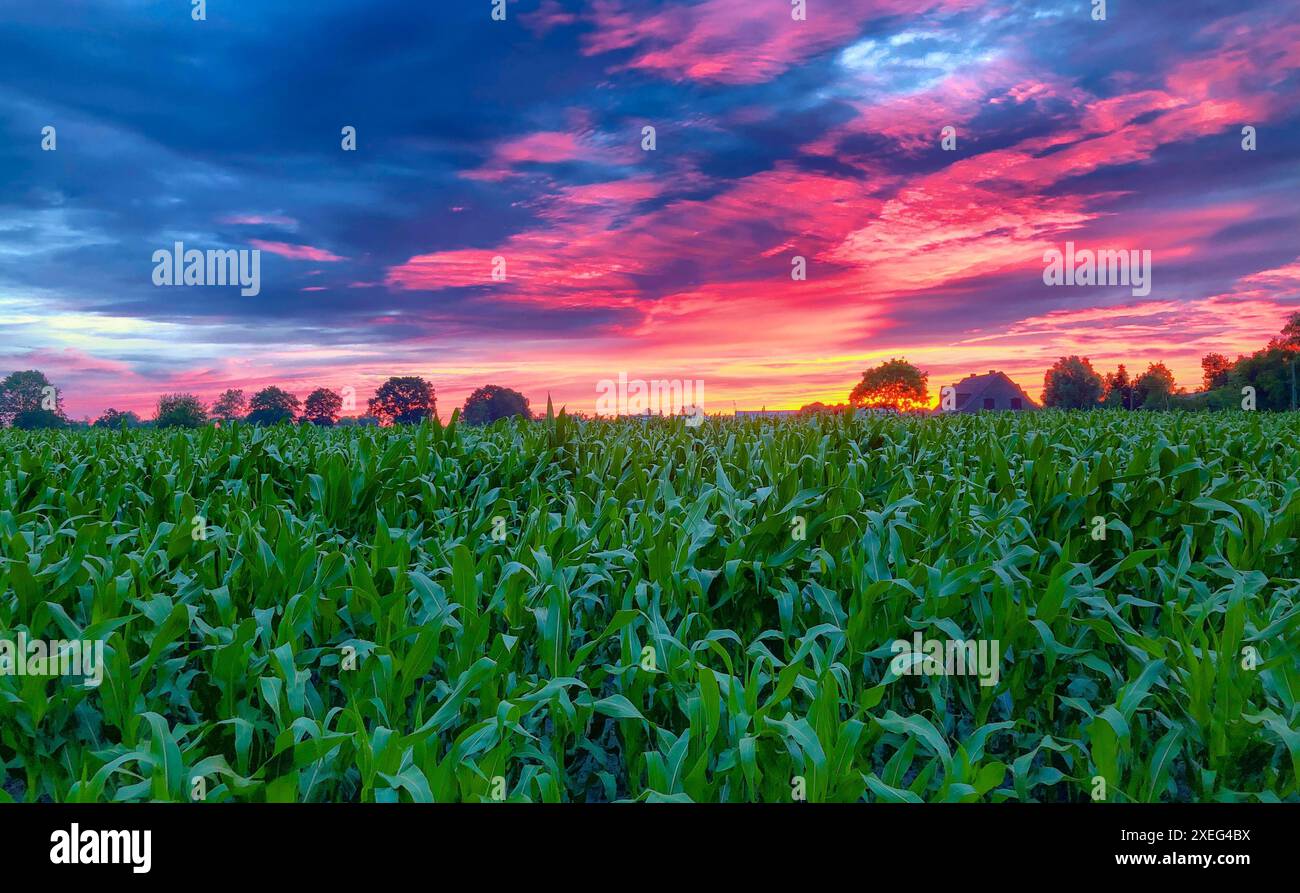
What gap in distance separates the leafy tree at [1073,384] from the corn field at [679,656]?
96496 mm

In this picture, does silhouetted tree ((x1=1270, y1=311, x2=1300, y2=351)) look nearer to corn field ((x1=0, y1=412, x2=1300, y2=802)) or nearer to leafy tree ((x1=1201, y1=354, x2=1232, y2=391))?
leafy tree ((x1=1201, y1=354, x2=1232, y2=391))

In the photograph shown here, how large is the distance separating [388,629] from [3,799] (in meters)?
1.33

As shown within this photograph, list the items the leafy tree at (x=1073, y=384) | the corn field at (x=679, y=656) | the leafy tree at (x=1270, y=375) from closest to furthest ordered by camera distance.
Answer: the corn field at (x=679, y=656) → the leafy tree at (x=1270, y=375) → the leafy tree at (x=1073, y=384)

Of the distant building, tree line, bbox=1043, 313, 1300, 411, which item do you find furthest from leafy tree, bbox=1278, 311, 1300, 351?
the distant building

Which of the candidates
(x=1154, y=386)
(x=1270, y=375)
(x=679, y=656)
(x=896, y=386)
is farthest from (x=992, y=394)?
(x=679, y=656)

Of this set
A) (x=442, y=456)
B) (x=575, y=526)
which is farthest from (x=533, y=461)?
(x=575, y=526)

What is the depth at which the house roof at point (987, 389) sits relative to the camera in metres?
82.4

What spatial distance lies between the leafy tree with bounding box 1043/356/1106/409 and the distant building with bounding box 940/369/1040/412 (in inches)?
403

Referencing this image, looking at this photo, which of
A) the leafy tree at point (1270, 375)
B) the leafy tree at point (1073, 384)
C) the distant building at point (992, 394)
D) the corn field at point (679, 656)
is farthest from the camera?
the leafy tree at point (1073, 384)

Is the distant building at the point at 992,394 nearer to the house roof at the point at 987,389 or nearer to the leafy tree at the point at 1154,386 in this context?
the house roof at the point at 987,389

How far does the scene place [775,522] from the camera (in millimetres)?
4121

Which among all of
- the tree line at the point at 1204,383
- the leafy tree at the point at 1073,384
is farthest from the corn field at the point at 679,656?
the leafy tree at the point at 1073,384

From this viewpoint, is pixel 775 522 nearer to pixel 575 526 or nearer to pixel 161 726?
pixel 575 526
